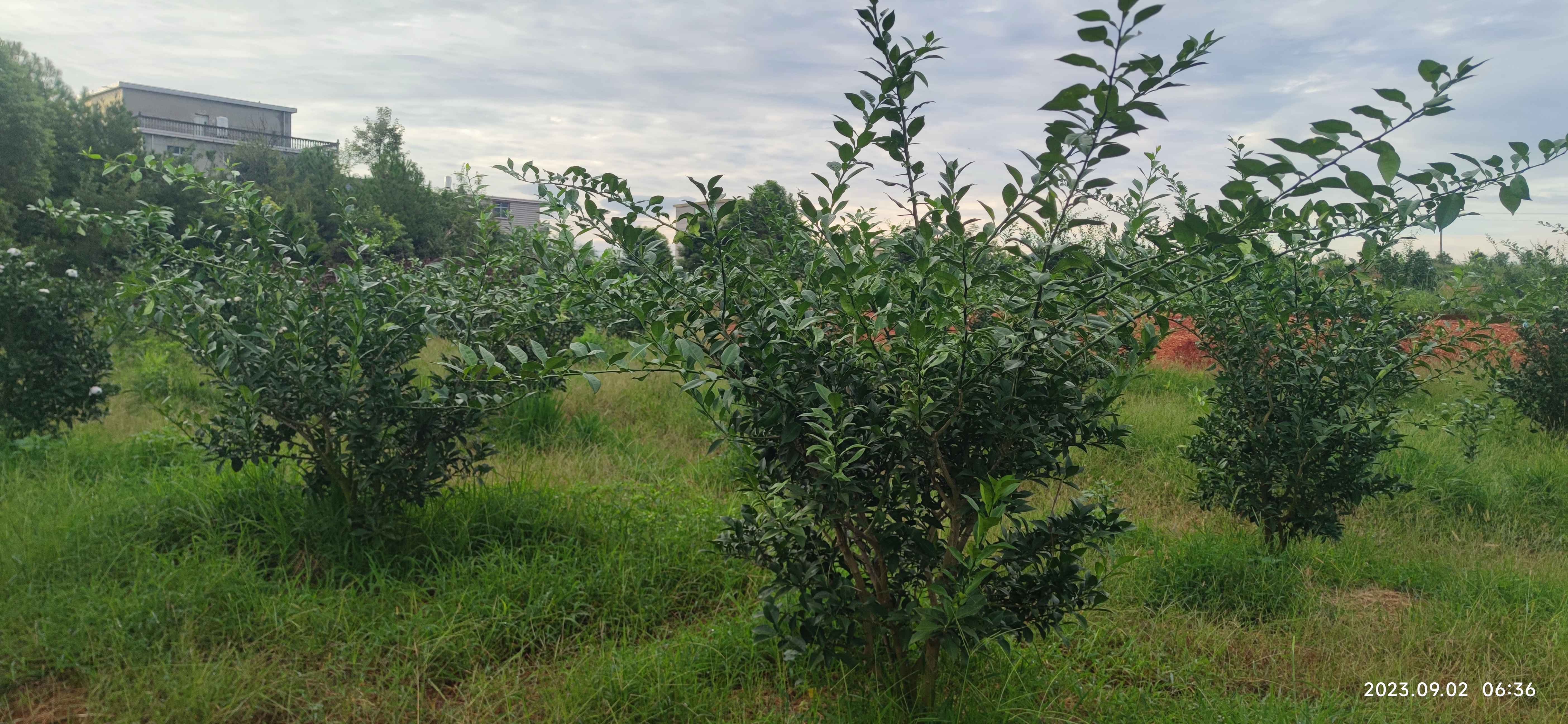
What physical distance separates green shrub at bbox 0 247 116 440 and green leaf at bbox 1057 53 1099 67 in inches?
232

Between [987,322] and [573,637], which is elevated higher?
[987,322]

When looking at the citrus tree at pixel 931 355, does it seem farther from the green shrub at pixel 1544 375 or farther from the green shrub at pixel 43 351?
the green shrub at pixel 1544 375

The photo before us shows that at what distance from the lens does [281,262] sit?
147 inches

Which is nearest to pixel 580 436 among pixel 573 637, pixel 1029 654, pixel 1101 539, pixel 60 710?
pixel 573 637

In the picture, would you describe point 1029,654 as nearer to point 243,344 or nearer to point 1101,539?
point 1101,539

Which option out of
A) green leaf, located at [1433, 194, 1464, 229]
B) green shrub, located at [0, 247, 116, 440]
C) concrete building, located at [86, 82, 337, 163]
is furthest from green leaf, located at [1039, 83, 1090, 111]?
concrete building, located at [86, 82, 337, 163]

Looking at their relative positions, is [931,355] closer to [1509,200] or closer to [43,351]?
[1509,200]

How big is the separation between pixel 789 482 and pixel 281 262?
2798 millimetres

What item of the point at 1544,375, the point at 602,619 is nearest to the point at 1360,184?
the point at 602,619

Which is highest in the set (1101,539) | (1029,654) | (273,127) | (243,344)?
(273,127)

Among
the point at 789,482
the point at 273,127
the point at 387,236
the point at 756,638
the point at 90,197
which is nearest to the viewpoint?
the point at 789,482

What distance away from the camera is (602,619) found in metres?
3.05

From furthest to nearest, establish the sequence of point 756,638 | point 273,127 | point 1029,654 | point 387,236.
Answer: point 273,127 → point 387,236 → point 1029,654 → point 756,638

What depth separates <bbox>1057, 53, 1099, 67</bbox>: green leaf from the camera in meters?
1.73
